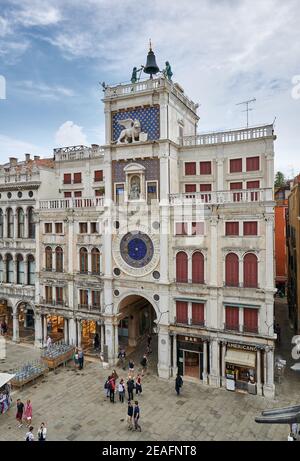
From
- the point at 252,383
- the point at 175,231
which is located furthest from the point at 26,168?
the point at 252,383

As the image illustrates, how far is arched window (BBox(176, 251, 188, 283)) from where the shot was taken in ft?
94.8

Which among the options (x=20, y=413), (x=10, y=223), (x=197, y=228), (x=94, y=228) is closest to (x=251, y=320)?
(x=197, y=228)

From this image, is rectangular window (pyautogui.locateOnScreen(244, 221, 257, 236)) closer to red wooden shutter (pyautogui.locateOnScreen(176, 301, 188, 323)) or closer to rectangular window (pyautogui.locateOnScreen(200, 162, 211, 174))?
rectangular window (pyautogui.locateOnScreen(200, 162, 211, 174))

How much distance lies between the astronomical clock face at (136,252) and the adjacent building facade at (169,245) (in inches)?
3.7

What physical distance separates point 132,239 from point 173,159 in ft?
26.7

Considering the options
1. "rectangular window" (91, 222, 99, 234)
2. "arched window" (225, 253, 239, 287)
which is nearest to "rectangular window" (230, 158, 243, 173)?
"arched window" (225, 253, 239, 287)

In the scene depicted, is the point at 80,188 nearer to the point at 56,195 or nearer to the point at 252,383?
the point at 56,195

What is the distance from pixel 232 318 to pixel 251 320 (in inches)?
58.2

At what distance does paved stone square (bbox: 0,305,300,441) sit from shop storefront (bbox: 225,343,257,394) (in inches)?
31.0

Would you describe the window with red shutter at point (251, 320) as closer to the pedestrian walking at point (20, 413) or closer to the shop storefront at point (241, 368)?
the shop storefront at point (241, 368)

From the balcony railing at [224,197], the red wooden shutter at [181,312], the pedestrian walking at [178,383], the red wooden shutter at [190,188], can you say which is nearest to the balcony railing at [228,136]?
the red wooden shutter at [190,188]

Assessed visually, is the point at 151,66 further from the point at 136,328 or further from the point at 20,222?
the point at 136,328

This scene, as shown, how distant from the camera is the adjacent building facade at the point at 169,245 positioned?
26672 millimetres
